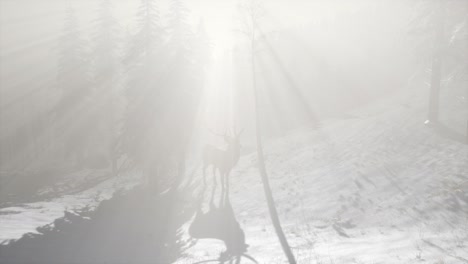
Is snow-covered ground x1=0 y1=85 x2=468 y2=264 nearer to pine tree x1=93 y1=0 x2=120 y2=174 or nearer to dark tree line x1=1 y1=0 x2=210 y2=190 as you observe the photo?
dark tree line x1=1 y1=0 x2=210 y2=190

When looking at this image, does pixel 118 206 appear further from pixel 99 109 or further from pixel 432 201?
pixel 432 201

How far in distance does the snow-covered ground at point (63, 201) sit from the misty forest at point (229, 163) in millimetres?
152

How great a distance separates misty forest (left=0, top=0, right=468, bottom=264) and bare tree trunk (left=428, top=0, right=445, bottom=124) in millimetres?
70

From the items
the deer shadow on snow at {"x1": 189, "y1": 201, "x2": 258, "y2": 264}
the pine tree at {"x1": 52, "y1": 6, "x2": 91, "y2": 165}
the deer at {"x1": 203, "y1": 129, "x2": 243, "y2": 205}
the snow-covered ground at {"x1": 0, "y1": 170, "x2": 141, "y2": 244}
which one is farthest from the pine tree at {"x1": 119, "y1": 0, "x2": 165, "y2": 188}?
the pine tree at {"x1": 52, "y1": 6, "x2": 91, "y2": 165}

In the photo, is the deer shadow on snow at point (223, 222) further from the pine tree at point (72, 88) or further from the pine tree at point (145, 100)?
the pine tree at point (72, 88)

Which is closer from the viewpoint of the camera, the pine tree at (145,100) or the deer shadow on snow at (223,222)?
the deer shadow on snow at (223,222)

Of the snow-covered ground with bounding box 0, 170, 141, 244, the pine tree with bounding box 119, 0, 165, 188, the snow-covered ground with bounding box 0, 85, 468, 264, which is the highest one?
the pine tree with bounding box 119, 0, 165, 188

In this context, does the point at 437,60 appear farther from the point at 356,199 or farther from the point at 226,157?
the point at 226,157

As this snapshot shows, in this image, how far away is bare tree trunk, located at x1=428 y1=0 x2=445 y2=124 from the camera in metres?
19.2

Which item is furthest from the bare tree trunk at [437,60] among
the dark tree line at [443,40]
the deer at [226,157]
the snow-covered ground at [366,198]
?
the deer at [226,157]

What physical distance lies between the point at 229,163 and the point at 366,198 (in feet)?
28.8

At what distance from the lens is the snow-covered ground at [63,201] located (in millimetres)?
13570

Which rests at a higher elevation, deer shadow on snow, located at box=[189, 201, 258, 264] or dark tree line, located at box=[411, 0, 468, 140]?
dark tree line, located at box=[411, 0, 468, 140]

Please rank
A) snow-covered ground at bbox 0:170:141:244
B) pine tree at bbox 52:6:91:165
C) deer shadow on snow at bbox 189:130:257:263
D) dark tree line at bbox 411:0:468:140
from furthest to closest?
→ pine tree at bbox 52:6:91:165, dark tree line at bbox 411:0:468:140, snow-covered ground at bbox 0:170:141:244, deer shadow on snow at bbox 189:130:257:263
